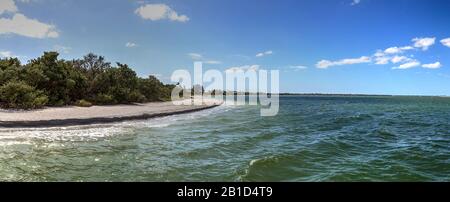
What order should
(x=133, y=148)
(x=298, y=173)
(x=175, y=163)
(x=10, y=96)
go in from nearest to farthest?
(x=298, y=173), (x=175, y=163), (x=133, y=148), (x=10, y=96)

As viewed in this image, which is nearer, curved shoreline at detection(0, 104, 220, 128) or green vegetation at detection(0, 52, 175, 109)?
curved shoreline at detection(0, 104, 220, 128)

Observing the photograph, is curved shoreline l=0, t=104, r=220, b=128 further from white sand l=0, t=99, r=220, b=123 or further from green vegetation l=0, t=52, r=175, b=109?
green vegetation l=0, t=52, r=175, b=109

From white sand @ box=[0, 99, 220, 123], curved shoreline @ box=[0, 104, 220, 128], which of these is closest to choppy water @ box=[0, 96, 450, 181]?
curved shoreline @ box=[0, 104, 220, 128]

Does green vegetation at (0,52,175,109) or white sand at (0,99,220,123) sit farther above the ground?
green vegetation at (0,52,175,109)

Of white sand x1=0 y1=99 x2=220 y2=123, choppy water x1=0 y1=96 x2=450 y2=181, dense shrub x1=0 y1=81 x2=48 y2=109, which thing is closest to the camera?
choppy water x1=0 y1=96 x2=450 y2=181

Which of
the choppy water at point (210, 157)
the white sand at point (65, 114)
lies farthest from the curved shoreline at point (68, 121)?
the choppy water at point (210, 157)

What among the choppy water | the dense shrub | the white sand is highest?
the dense shrub

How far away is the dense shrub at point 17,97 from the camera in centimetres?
2661

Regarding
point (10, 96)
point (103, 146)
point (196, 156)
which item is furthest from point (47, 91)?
point (196, 156)

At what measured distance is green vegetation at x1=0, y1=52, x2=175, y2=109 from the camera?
27.5 m
